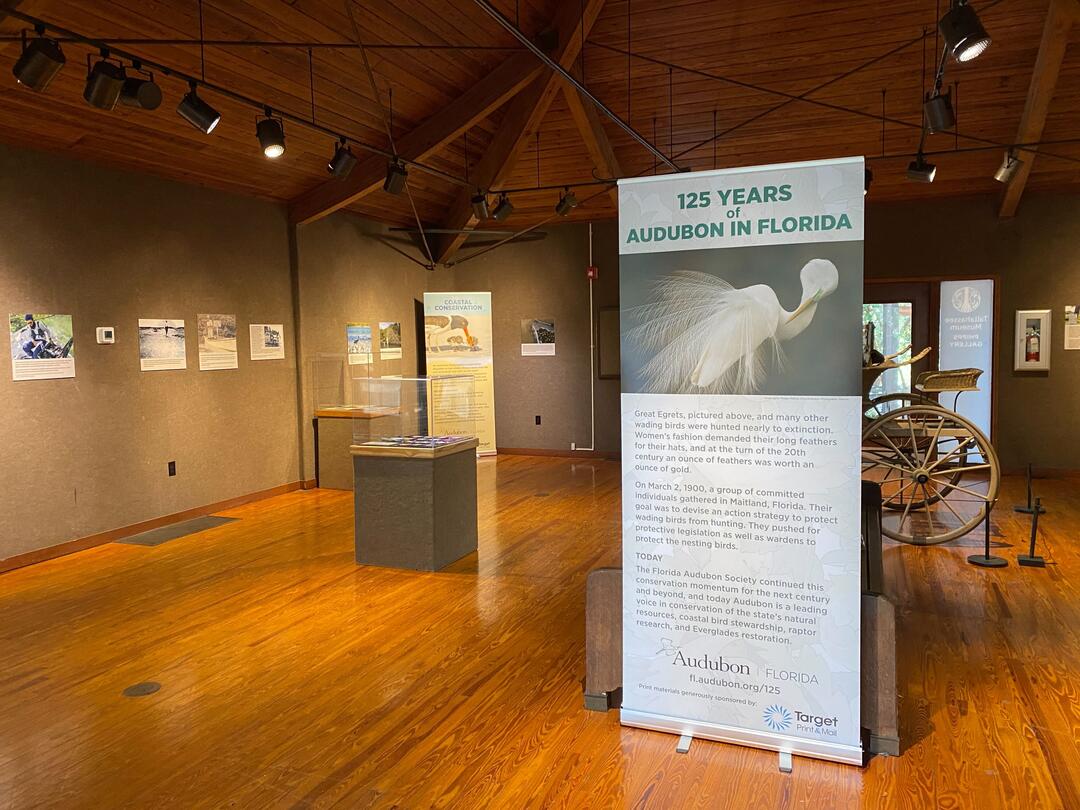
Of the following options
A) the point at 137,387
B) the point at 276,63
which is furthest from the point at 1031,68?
the point at 137,387

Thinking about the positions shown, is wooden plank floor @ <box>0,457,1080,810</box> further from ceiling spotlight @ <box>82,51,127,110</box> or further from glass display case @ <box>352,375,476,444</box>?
ceiling spotlight @ <box>82,51,127,110</box>

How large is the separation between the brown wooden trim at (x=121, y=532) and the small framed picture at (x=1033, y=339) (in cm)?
806

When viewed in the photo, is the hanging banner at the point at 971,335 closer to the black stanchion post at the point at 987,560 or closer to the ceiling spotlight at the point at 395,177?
the black stanchion post at the point at 987,560

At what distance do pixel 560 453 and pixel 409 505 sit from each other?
564cm

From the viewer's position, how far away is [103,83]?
397 cm

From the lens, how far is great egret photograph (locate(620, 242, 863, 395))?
257 cm

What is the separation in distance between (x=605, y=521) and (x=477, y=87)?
12.9 ft

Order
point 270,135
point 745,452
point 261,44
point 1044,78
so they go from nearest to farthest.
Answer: point 745,452 < point 261,44 < point 270,135 < point 1044,78

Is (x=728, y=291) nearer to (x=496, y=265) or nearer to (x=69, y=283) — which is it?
(x=69, y=283)

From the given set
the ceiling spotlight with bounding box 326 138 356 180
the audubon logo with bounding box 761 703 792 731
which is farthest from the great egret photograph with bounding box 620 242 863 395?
the ceiling spotlight with bounding box 326 138 356 180

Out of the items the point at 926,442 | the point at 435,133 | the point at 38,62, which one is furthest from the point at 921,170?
the point at 38,62

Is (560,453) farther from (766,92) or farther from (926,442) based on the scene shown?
(926,442)

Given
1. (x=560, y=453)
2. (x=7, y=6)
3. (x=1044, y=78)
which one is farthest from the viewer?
(x=560, y=453)

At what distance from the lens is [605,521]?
21.7 feet
